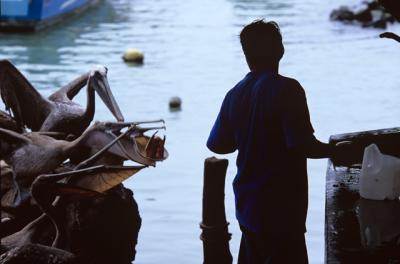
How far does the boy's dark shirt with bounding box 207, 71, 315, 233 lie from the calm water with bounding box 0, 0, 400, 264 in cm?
221

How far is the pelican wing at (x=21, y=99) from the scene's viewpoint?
6.44 metres

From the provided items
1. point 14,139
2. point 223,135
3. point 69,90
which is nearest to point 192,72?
point 69,90

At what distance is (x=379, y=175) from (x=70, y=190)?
213 cm

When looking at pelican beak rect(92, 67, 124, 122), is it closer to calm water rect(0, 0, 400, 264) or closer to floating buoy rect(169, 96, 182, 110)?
calm water rect(0, 0, 400, 264)

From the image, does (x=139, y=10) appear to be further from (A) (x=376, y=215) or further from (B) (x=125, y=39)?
(A) (x=376, y=215)

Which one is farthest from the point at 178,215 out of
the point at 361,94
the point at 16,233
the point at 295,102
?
the point at 361,94

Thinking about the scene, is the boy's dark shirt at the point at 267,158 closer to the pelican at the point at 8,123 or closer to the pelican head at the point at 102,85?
the pelican head at the point at 102,85

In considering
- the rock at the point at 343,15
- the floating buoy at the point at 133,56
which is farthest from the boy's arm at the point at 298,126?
the rock at the point at 343,15

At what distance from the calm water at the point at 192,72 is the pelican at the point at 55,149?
1.25 m

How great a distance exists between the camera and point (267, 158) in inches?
138

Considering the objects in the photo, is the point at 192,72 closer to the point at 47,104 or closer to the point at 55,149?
the point at 47,104

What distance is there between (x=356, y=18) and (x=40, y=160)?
57.2 ft

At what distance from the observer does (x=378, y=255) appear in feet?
12.2

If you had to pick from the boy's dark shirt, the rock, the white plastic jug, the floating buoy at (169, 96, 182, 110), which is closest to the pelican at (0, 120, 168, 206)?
the white plastic jug
